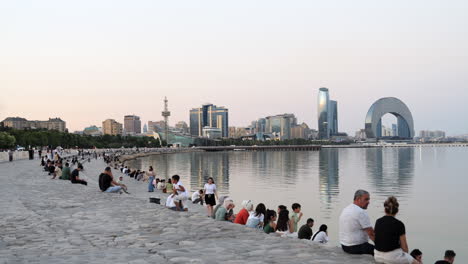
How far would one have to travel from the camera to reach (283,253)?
8.12 metres

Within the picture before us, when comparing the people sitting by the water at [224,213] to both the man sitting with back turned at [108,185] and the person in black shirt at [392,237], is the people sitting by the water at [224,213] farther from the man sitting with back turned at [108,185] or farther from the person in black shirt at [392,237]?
the person in black shirt at [392,237]

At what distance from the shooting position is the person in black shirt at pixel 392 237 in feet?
22.7

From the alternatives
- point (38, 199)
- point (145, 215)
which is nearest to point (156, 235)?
point (145, 215)

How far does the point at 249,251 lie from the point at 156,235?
2.59 metres

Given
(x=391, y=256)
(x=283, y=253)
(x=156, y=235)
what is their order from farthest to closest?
1. (x=156, y=235)
2. (x=283, y=253)
3. (x=391, y=256)

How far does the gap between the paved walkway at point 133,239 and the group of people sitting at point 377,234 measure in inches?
10.4

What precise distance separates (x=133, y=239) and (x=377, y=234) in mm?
5054

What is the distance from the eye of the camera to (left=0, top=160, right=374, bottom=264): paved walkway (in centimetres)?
780

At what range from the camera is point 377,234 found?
7.15m

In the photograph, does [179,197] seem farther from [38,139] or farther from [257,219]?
[38,139]

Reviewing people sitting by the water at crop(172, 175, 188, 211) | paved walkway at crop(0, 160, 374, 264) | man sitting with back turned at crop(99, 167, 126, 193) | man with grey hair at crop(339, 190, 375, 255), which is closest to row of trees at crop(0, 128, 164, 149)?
man sitting with back turned at crop(99, 167, 126, 193)

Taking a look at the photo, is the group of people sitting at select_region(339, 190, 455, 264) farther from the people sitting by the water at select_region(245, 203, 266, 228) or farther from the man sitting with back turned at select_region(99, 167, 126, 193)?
the man sitting with back turned at select_region(99, 167, 126, 193)

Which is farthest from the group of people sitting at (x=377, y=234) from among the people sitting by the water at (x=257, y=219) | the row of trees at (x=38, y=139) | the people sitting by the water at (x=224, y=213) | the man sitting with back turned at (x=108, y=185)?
the row of trees at (x=38, y=139)

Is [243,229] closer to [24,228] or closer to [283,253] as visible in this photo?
[283,253]
